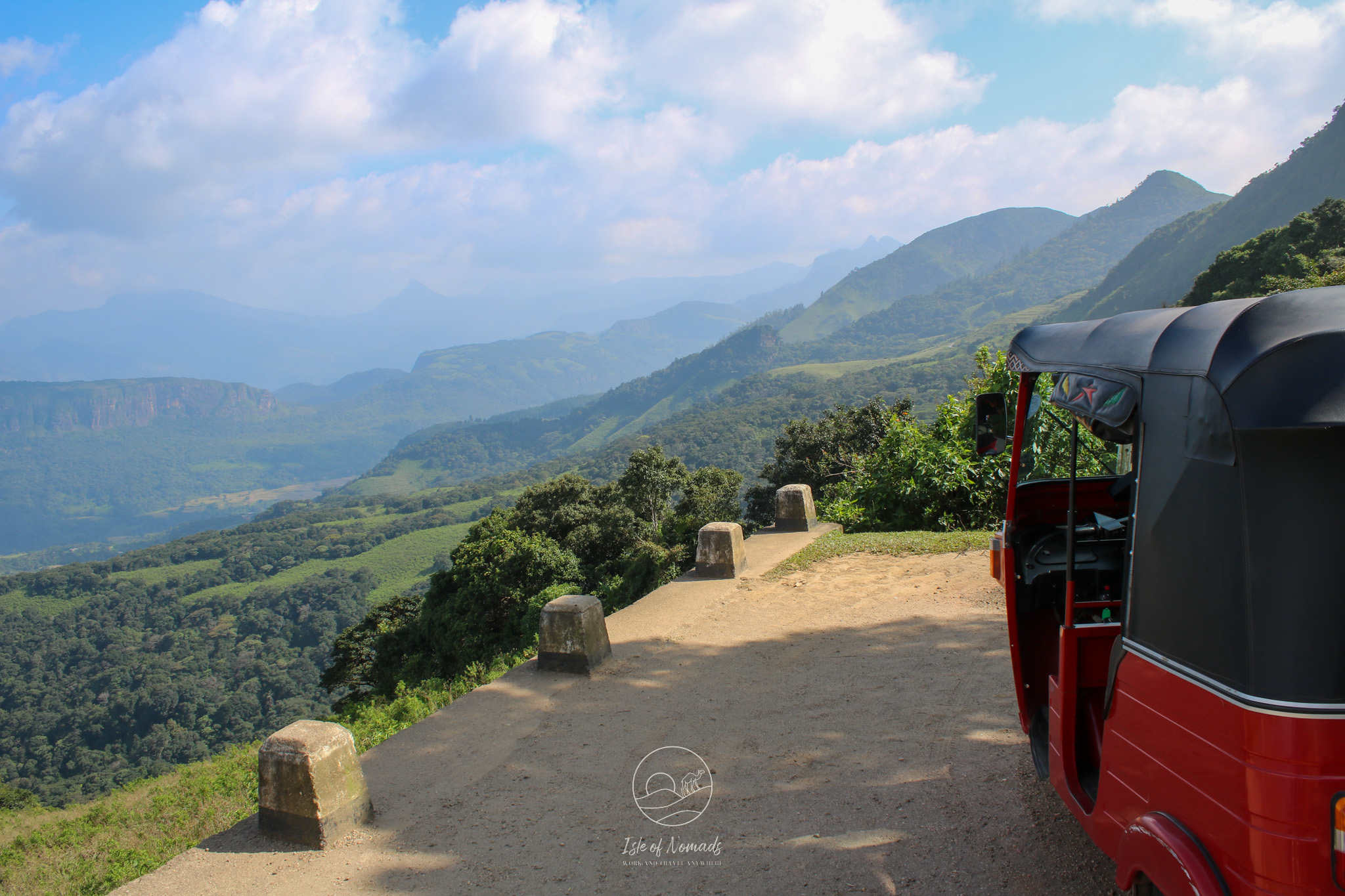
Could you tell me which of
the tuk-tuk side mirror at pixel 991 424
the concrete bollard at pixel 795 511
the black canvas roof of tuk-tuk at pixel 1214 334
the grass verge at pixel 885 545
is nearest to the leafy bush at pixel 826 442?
the concrete bollard at pixel 795 511

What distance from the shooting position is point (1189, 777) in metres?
A: 2.01

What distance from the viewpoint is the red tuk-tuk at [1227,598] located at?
1.67m

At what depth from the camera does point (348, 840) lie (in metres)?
4.14

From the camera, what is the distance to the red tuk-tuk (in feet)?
5.49

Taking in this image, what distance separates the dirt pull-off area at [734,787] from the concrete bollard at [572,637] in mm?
130

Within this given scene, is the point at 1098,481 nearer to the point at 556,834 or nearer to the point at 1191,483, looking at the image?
the point at 1191,483

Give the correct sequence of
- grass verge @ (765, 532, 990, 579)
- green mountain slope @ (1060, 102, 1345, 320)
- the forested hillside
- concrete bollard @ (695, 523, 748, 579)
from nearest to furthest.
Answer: concrete bollard @ (695, 523, 748, 579), grass verge @ (765, 532, 990, 579), the forested hillside, green mountain slope @ (1060, 102, 1345, 320)

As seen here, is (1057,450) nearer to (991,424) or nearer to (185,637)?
(991,424)

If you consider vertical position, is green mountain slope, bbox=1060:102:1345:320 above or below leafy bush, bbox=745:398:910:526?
above

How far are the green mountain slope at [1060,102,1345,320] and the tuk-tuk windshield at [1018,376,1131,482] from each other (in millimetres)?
94621

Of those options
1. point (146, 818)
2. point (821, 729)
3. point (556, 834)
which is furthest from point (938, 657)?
point (146, 818)

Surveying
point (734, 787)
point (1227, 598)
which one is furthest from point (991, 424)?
point (734, 787)

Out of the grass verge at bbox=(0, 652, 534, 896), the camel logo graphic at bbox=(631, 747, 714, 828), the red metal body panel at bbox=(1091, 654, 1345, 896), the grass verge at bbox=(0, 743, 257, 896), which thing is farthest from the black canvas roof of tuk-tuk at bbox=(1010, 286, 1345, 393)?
the grass verge at bbox=(0, 743, 257, 896)

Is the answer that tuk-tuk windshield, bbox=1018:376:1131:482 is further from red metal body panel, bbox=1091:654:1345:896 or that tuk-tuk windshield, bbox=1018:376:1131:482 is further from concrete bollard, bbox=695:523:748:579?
concrete bollard, bbox=695:523:748:579
